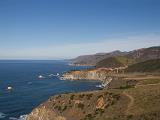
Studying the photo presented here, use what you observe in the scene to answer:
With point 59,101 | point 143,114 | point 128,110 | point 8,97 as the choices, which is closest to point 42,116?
point 59,101

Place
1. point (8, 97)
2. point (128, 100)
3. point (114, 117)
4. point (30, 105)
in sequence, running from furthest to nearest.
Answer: point (8, 97), point (30, 105), point (128, 100), point (114, 117)

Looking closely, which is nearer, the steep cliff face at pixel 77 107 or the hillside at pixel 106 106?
the hillside at pixel 106 106

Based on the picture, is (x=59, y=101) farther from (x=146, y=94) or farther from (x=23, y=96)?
(x=23, y=96)

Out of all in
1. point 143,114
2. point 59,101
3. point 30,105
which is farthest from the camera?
point 30,105

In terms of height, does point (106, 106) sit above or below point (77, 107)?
above

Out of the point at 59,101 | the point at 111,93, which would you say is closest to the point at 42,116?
the point at 59,101

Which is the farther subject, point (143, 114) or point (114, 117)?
point (114, 117)

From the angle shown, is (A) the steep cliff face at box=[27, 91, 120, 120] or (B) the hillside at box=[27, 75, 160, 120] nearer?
(B) the hillside at box=[27, 75, 160, 120]

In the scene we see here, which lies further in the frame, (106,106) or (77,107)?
(77,107)

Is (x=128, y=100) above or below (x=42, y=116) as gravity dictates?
above
